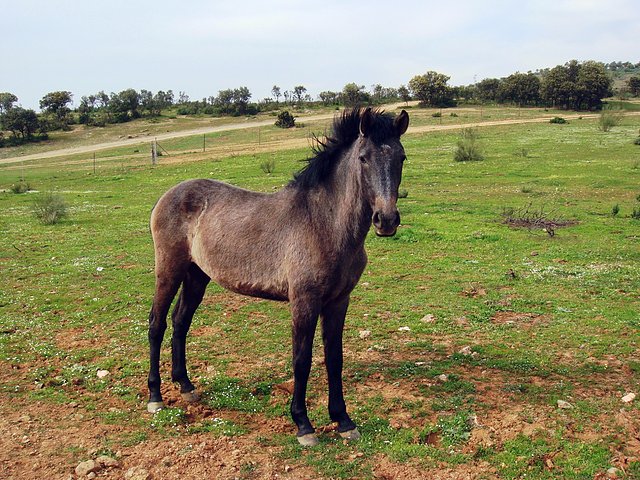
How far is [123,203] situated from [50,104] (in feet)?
225

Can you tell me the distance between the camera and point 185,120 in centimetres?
7738

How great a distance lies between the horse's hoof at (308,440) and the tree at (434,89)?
74.8 m

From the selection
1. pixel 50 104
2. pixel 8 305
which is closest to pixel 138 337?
pixel 8 305

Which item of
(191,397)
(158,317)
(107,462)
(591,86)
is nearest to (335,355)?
(191,397)

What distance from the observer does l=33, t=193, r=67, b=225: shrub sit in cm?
1917

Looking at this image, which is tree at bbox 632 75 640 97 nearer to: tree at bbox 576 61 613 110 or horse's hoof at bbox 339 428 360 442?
tree at bbox 576 61 613 110

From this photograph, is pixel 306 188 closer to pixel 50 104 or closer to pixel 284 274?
pixel 284 274

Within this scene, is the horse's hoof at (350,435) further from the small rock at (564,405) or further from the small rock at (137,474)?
the small rock at (564,405)

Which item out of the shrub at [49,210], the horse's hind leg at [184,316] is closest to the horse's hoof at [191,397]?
the horse's hind leg at [184,316]

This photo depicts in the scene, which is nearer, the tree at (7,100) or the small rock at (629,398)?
the small rock at (629,398)

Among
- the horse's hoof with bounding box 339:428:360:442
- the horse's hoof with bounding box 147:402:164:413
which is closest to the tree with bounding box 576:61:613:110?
the horse's hoof with bounding box 339:428:360:442

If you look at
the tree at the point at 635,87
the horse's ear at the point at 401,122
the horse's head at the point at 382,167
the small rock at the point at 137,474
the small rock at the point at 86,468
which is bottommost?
the small rock at the point at 137,474

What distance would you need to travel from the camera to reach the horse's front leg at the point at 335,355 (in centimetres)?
564

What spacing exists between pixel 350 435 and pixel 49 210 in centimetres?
1747
